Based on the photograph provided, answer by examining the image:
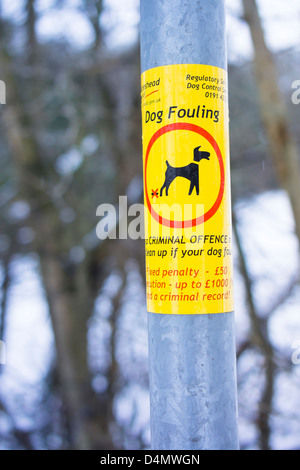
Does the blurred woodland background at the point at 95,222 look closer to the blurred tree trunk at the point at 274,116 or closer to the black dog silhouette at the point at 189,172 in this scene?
the blurred tree trunk at the point at 274,116

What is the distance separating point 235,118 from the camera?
623 centimetres

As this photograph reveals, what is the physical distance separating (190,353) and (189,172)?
19.4 inches

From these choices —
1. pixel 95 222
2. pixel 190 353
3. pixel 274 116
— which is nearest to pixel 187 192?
pixel 190 353

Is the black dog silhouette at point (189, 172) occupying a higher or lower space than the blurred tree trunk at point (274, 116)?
lower

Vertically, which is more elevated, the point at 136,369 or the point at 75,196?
the point at 75,196

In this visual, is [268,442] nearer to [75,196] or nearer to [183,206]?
[75,196]

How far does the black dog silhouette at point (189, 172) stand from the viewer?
1.32 metres

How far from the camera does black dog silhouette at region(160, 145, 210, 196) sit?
51.9 inches

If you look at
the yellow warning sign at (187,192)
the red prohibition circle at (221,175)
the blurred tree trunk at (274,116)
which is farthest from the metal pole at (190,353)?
the blurred tree trunk at (274,116)

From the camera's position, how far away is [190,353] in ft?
4.30

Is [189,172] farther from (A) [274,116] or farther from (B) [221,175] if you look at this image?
(A) [274,116]

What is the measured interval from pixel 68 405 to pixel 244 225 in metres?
3.57

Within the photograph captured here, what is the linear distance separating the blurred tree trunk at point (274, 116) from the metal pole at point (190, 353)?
279 cm
